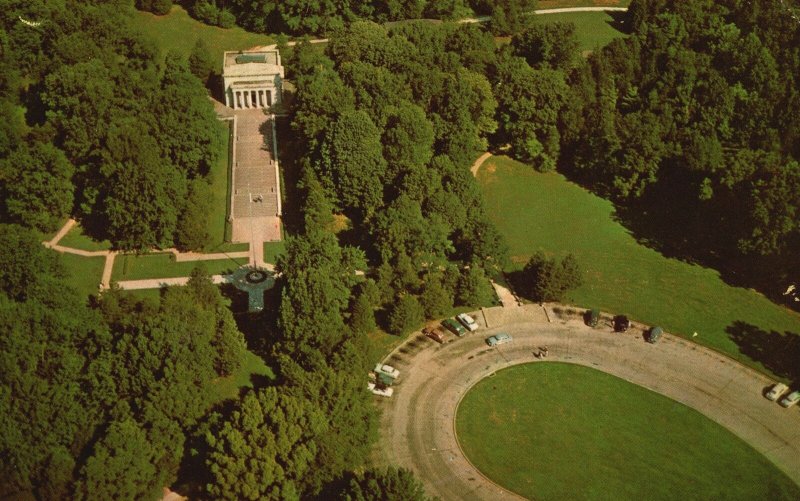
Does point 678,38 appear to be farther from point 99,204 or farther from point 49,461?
point 49,461

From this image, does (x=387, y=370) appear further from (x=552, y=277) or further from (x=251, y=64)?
(x=251, y=64)

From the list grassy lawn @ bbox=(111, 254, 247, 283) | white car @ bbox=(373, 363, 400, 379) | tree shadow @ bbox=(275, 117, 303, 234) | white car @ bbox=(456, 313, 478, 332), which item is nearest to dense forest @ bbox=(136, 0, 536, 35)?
tree shadow @ bbox=(275, 117, 303, 234)

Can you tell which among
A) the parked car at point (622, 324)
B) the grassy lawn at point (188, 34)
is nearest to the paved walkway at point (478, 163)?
the parked car at point (622, 324)

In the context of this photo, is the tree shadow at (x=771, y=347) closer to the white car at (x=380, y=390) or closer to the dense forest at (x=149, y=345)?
the white car at (x=380, y=390)

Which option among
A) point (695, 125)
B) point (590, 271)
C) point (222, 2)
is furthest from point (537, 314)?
point (222, 2)

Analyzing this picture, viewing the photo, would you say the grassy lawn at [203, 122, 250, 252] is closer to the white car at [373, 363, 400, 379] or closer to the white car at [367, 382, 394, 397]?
the white car at [373, 363, 400, 379]

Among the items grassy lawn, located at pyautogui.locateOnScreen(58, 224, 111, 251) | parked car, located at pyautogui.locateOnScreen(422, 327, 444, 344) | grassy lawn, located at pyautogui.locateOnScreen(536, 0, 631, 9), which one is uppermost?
grassy lawn, located at pyautogui.locateOnScreen(536, 0, 631, 9)
